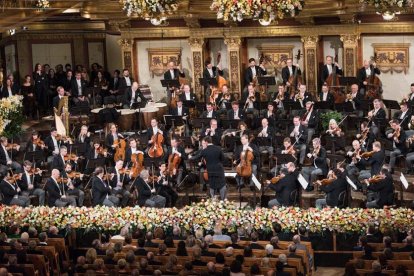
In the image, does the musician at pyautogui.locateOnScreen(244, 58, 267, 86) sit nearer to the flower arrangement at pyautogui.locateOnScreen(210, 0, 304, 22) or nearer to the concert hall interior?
the concert hall interior

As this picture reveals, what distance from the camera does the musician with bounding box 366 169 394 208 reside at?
70.9 ft

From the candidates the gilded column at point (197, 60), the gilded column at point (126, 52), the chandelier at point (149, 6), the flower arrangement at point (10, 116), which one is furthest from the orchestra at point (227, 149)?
the chandelier at point (149, 6)

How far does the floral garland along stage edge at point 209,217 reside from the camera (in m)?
20.8

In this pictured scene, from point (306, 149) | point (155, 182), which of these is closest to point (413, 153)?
point (306, 149)

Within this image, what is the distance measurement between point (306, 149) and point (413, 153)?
239 centimetres

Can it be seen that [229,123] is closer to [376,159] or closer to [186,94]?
[186,94]

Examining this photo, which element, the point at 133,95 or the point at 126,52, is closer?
the point at 133,95

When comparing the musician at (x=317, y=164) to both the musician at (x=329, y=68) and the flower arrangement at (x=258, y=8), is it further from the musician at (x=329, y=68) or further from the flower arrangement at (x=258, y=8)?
the musician at (x=329, y=68)

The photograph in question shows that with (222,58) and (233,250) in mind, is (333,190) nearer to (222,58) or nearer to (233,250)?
(233,250)

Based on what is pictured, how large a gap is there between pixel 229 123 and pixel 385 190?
5.19m

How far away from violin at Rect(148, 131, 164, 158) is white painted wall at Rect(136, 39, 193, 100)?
244 inches

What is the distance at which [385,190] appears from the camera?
2167 cm

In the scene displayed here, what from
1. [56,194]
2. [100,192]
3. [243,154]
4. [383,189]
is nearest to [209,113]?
[243,154]

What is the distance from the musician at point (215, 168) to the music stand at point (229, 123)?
91.6 inches
